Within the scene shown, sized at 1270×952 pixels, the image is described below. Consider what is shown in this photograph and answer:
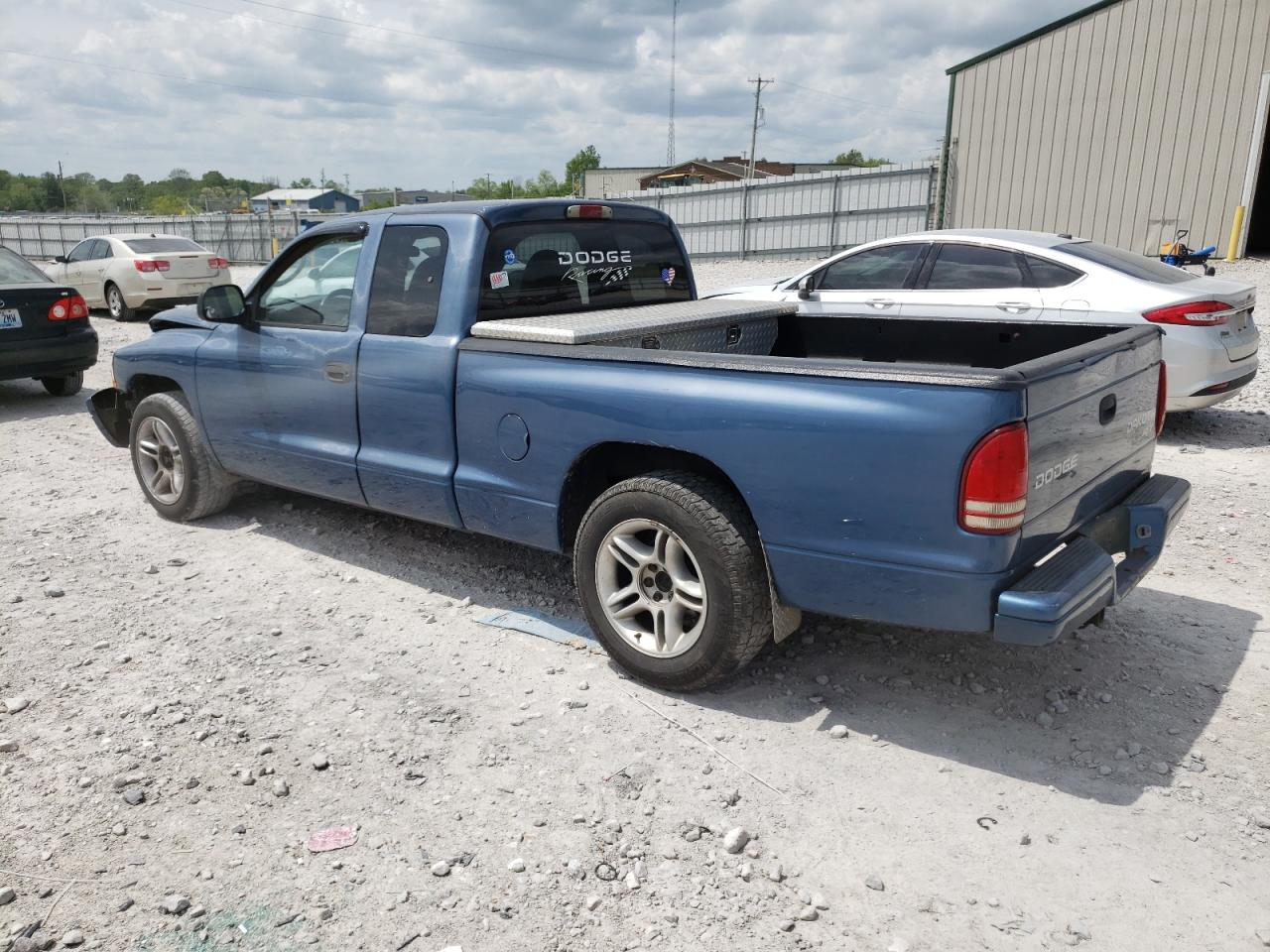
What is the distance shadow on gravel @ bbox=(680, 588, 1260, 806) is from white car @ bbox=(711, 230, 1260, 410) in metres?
2.98

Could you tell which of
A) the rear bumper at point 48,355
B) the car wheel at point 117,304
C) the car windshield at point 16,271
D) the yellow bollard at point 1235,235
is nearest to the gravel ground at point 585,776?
the rear bumper at point 48,355

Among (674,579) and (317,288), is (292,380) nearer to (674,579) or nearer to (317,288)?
(317,288)

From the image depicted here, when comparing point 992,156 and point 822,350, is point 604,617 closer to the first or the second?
point 822,350

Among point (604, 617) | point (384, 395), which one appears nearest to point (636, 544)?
point (604, 617)

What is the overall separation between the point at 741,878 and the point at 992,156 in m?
19.5

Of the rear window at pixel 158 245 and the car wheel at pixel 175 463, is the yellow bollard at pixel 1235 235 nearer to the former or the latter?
the car wheel at pixel 175 463

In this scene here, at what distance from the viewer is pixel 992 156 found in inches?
764

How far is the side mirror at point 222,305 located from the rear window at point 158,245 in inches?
509

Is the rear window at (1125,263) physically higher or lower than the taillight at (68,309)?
higher

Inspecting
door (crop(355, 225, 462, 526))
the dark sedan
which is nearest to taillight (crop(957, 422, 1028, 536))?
door (crop(355, 225, 462, 526))

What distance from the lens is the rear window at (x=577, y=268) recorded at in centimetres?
436

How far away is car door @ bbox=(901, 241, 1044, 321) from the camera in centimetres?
724

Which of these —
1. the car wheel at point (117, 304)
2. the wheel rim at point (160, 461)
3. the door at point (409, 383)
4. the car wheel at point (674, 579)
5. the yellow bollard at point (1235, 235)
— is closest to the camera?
the car wheel at point (674, 579)

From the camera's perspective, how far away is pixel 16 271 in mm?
9508
